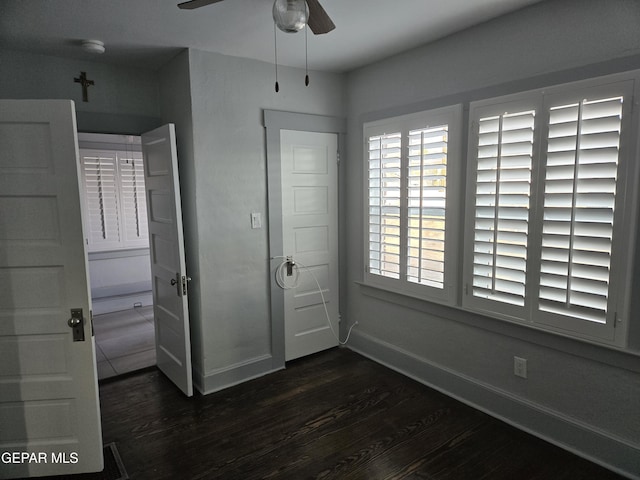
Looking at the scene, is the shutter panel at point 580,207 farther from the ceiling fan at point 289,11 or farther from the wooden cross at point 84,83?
the wooden cross at point 84,83

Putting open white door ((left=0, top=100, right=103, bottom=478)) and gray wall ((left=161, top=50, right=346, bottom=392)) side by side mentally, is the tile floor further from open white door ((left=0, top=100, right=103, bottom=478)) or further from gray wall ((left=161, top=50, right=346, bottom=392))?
open white door ((left=0, top=100, right=103, bottom=478))

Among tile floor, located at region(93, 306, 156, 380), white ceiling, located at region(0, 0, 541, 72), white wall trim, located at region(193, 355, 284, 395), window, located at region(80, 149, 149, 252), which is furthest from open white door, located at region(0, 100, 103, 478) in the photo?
window, located at region(80, 149, 149, 252)

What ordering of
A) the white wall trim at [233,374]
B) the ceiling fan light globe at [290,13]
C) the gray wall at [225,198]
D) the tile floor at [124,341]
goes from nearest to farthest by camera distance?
1. the ceiling fan light globe at [290,13]
2. the gray wall at [225,198]
3. the white wall trim at [233,374]
4. the tile floor at [124,341]

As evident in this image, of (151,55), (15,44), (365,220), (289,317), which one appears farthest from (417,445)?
(15,44)

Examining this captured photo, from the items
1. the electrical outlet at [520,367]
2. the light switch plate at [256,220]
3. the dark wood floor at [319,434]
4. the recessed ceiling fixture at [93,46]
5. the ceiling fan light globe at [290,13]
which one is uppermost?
the recessed ceiling fixture at [93,46]

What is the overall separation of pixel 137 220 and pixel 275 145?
3706mm

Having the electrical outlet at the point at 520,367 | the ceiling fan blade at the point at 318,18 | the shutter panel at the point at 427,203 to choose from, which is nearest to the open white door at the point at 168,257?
the ceiling fan blade at the point at 318,18

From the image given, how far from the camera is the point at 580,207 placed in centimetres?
210

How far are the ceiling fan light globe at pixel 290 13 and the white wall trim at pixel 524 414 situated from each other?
249 cm

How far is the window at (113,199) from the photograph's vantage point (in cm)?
558

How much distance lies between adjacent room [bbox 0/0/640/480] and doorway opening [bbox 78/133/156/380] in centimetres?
215

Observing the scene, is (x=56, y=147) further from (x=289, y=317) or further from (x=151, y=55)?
(x=289, y=317)

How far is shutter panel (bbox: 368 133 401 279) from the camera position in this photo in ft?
10.2

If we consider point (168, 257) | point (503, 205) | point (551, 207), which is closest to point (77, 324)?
point (168, 257)
